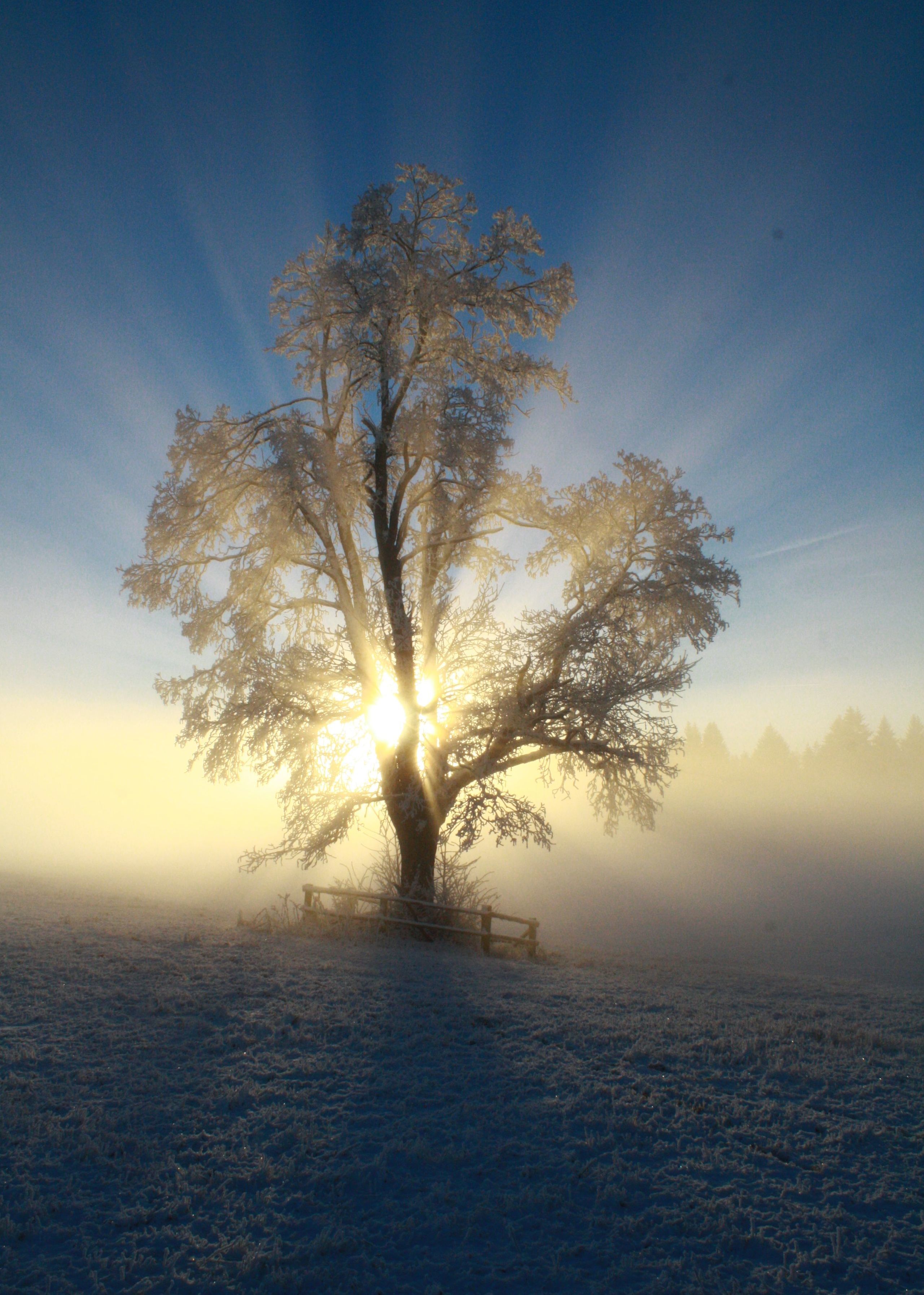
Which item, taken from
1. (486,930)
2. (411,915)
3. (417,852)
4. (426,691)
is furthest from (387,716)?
(486,930)

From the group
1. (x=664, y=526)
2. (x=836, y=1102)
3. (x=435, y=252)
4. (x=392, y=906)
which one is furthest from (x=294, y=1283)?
(x=435, y=252)

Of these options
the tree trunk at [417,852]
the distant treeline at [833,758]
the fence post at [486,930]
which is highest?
the distant treeline at [833,758]

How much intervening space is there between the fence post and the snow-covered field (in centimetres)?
A: 348

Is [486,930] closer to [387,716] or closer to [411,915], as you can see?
[411,915]

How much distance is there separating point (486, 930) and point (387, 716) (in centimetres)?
474

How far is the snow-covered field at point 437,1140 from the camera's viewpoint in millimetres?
3848

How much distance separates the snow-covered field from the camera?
3848mm

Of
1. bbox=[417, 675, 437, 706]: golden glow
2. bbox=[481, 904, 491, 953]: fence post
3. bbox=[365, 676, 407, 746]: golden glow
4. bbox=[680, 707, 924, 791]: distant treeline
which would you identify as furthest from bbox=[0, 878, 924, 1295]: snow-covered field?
bbox=[680, 707, 924, 791]: distant treeline

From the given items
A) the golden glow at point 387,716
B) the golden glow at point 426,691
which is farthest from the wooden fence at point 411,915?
the golden glow at point 426,691

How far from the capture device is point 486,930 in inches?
492

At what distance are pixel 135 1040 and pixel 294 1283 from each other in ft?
12.4

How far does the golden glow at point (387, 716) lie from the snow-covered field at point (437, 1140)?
5441mm

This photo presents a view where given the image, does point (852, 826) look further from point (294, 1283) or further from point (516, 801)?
point (294, 1283)

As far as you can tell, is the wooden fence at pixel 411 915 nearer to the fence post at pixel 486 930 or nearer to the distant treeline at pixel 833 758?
the fence post at pixel 486 930
